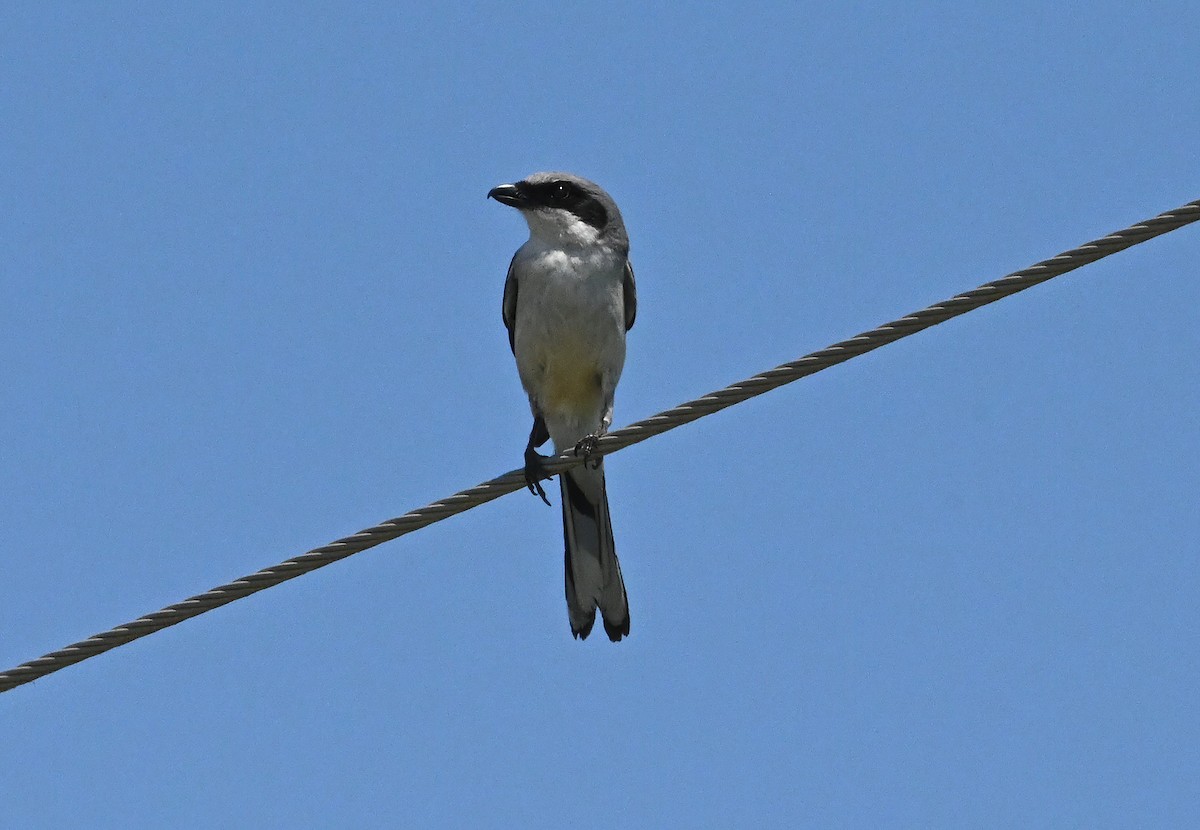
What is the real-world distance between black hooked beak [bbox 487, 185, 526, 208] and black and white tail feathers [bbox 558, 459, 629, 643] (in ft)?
5.15

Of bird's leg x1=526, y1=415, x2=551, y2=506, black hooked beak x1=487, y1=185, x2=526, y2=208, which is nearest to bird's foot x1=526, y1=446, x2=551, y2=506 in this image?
bird's leg x1=526, y1=415, x2=551, y2=506

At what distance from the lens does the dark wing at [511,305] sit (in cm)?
961

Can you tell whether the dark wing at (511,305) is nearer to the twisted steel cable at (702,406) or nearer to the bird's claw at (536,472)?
the bird's claw at (536,472)

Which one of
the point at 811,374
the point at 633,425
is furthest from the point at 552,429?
the point at 811,374

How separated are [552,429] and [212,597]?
12.6 ft

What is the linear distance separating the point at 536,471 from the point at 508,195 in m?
1.85

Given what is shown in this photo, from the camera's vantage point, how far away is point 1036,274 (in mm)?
5668

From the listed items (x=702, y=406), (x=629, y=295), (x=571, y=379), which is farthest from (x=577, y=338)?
(x=702, y=406)

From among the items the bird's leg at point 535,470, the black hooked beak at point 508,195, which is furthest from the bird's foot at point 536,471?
the black hooked beak at point 508,195

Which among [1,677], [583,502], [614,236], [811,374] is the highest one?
[614,236]

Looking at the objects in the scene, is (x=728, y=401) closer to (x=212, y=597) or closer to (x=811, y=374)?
(x=811, y=374)

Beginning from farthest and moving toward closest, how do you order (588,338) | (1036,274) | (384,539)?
(588,338)
(384,539)
(1036,274)

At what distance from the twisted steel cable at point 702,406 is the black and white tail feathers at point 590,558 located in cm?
306

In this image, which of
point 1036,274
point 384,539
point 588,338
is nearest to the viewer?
point 1036,274
